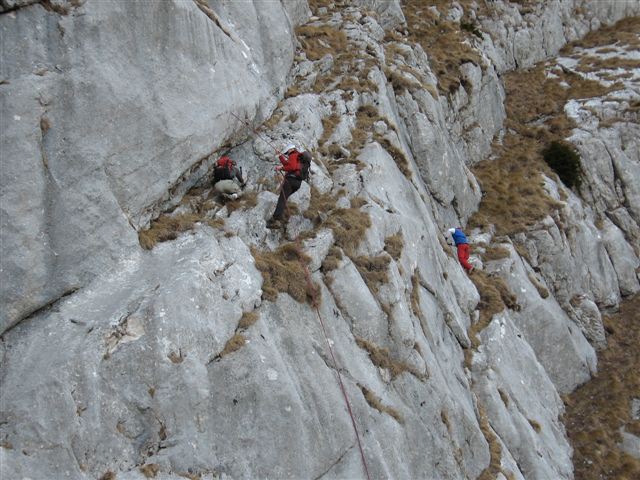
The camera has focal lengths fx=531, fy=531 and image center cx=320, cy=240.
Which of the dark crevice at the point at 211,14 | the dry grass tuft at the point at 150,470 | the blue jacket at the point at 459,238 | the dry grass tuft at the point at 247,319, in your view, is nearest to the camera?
the dry grass tuft at the point at 150,470

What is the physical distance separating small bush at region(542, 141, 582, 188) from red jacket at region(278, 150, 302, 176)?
25106mm

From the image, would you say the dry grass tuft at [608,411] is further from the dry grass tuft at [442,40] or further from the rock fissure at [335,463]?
the dry grass tuft at [442,40]

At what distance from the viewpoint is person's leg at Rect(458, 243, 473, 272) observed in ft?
91.7

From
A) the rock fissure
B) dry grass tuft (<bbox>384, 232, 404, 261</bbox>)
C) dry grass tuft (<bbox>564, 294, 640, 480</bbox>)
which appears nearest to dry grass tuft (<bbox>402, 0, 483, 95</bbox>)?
dry grass tuft (<bbox>384, 232, 404, 261</bbox>)

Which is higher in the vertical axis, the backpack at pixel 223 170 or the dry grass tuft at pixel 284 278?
the backpack at pixel 223 170

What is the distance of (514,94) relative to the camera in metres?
47.5

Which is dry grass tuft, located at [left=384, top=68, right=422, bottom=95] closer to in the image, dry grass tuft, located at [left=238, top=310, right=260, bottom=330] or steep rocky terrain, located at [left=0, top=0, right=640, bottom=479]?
steep rocky terrain, located at [left=0, top=0, right=640, bottom=479]

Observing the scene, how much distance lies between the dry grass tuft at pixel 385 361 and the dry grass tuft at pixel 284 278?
8.03 ft

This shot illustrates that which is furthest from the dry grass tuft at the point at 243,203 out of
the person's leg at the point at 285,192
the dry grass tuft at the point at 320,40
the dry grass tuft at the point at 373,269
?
the dry grass tuft at the point at 320,40

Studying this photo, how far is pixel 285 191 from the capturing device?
65.1 ft

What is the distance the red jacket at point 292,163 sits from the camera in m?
19.6

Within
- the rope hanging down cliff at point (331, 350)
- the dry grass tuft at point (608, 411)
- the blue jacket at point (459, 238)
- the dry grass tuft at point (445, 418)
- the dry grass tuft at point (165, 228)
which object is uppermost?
the dry grass tuft at point (165, 228)

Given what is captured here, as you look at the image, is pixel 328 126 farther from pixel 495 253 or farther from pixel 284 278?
pixel 495 253

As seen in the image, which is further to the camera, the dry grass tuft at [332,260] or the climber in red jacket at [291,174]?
the climber in red jacket at [291,174]
